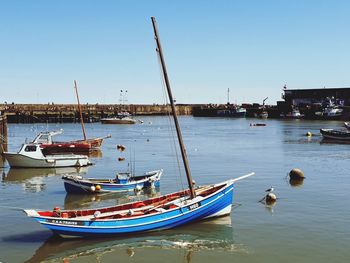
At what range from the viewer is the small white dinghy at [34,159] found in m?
45.3

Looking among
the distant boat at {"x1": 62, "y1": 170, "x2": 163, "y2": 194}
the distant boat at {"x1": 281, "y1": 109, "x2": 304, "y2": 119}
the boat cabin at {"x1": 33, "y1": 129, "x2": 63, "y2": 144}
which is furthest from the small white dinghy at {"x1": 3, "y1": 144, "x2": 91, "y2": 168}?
the distant boat at {"x1": 281, "y1": 109, "x2": 304, "y2": 119}

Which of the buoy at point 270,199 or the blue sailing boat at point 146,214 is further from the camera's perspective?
the buoy at point 270,199

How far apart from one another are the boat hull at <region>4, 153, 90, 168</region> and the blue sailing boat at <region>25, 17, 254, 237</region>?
22701 millimetres

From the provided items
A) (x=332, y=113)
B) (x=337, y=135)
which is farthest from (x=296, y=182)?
(x=332, y=113)

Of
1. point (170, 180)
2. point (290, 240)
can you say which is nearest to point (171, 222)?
point (290, 240)

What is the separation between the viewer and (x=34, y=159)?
148 feet

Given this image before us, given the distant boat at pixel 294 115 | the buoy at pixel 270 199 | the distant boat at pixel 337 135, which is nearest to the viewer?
the buoy at pixel 270 199

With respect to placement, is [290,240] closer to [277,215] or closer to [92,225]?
[277,215]

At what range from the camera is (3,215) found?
26.7 meters

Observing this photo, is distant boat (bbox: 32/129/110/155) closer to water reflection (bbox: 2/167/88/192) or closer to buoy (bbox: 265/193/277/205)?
water reflection (bbox: 2/167/88/192)

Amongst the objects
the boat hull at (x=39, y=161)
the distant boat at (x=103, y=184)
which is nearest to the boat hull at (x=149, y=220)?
the distant boat at (x=103, y=184)

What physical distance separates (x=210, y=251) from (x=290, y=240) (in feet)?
13.7

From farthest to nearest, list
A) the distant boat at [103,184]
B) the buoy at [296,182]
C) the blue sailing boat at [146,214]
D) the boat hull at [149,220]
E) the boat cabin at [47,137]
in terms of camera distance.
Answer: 1. the boat cabin at [47,137]
2. the buoy at [296,182]
3. the distant boat at [103,184]
4. the blue sailing boat at [146,214]
5. the boat hull at [149,220]

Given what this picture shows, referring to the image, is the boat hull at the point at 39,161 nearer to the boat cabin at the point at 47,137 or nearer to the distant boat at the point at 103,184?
the boat cabin at the point at 47,137
